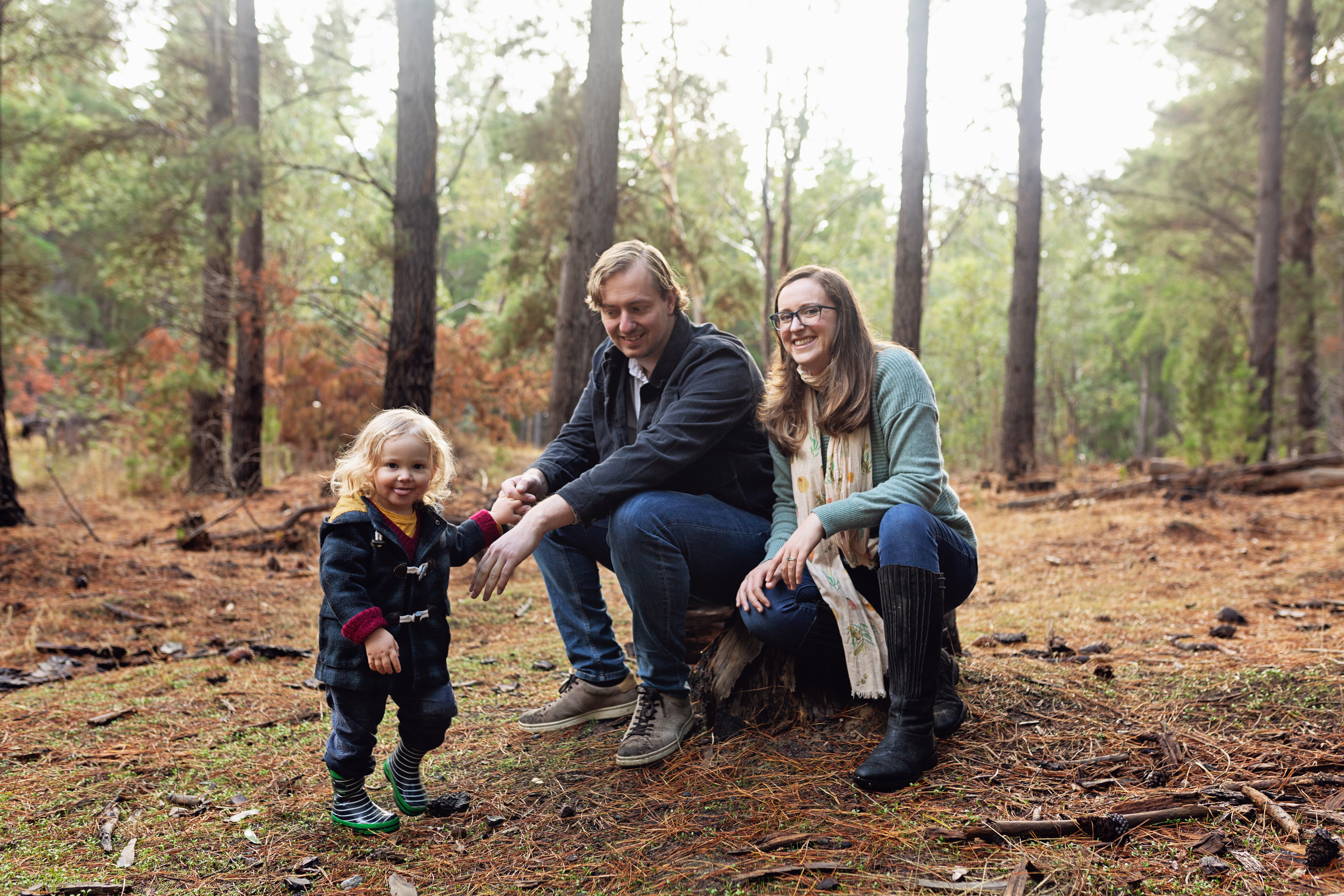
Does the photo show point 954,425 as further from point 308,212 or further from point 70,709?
point 70,709

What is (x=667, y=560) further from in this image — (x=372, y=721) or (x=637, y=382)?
(x=372, y=721)

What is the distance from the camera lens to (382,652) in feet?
7.28

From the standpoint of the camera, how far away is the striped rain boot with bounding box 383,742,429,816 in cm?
247

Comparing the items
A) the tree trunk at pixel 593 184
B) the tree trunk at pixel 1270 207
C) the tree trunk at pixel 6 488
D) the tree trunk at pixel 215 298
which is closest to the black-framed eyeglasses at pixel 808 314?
the tree trunk at pixel 593 184

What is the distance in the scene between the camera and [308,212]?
58.4ft

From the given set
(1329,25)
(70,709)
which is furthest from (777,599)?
(1329,25)

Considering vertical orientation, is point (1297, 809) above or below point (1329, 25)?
below

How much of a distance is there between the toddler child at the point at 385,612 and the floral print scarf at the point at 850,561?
1.13m

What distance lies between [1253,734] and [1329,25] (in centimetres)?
1507

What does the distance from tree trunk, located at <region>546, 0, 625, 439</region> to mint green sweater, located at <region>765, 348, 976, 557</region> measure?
453cm

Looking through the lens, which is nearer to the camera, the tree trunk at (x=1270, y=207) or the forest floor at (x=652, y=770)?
the forest floor at (x=652, y=770)

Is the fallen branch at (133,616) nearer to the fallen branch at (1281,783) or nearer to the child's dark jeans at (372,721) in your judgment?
the child's dark jeans at (372,721)

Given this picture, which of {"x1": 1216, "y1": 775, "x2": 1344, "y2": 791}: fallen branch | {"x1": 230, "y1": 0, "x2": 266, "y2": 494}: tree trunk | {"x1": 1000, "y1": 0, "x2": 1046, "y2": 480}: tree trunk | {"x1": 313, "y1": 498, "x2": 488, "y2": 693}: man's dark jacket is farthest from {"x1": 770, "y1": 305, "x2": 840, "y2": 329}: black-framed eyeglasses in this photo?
{"x1": 1000, "y1": 0, "x2": 1046, "y2": 480}: tree trunk

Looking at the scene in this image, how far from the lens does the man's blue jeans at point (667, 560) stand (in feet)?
8.69
